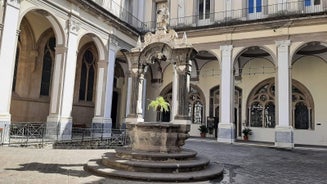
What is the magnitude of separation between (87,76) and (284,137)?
12.4m

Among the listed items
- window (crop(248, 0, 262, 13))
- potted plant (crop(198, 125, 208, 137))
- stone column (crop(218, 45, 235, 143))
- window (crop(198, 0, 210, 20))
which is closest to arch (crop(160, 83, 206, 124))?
potted plant (crop(198, 125, 208, 137))

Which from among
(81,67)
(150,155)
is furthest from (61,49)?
(150,155)

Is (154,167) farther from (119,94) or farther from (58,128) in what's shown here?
(119,94)

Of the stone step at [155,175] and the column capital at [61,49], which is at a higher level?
the column capital at [61,49]

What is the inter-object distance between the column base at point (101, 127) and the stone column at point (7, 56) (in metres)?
5.59

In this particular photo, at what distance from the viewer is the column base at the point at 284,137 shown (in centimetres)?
1470

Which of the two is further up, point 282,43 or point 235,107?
point 282,43

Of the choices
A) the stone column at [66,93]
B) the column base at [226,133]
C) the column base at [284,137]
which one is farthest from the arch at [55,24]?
the column base at [284,137]

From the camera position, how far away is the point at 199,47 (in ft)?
58.0

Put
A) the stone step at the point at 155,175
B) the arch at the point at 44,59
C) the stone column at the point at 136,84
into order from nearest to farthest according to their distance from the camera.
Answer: the stone step at the point at 155,175 → the stone column at the point at 136,84 → the arch at the point at 44,59

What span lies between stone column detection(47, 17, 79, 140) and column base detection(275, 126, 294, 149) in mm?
10812

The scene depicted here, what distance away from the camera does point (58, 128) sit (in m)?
12.5

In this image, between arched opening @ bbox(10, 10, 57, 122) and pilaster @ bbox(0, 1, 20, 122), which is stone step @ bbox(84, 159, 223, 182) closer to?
pilaster @ bbox(0, 1, 20, 122)

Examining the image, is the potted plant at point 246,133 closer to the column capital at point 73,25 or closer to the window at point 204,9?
the window at point 204,9
